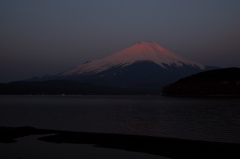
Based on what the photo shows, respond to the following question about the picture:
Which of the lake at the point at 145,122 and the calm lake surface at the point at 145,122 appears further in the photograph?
the calm lake surface at the point at 145,122

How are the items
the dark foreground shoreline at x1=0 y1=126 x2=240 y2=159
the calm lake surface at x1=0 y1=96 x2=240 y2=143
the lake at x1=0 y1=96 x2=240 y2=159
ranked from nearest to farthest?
the dark foreground shoreline at x1=0 y1=126 x2=240 y2=159 < the lake at x1=0 y1=96 x2=240 y2=159 < the calm lake surface at x1=0 y1=96 x2=240 y2=143

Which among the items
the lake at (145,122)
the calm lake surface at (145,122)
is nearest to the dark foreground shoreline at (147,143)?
the lake at (145,122)

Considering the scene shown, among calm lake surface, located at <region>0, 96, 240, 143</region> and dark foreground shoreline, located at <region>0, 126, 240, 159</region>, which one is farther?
calm lake surface, located at <region>0, 96, 240, 143</region>

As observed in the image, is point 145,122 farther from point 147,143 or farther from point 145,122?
point 147,143

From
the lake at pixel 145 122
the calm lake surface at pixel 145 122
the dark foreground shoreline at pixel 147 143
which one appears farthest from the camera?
the calm lake surface at pixel 145 122

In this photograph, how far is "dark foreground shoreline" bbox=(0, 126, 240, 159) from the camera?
2567 centimetres

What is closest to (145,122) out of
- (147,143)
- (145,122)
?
(145,122)

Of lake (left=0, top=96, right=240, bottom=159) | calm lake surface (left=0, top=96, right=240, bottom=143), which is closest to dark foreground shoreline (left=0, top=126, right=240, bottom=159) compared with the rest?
lake (left=0, top=96, right=240, bottom=159)

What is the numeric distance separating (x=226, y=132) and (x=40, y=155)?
22.4 metres

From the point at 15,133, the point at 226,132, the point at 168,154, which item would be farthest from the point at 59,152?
the point at 226,132

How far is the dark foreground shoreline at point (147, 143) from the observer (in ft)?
84.2

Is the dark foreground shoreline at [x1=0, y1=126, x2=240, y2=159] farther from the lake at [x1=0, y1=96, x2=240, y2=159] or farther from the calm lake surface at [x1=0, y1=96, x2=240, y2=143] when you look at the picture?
the calm lake surface at [x1=0, y1=96, x2=240, y2=143]

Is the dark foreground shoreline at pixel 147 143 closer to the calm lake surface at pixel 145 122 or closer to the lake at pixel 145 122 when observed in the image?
the lake at pixel 145 122

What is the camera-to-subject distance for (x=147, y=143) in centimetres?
3036
